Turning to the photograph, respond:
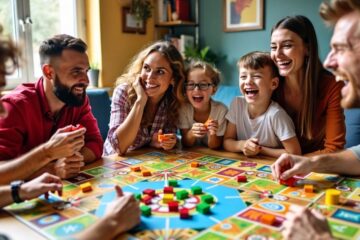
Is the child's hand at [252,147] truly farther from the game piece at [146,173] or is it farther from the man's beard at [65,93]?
the man's beard at [65,93]

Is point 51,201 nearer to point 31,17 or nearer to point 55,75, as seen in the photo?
point 55,75

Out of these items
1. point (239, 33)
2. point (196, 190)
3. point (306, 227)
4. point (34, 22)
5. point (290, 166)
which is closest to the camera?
point (306, 227)

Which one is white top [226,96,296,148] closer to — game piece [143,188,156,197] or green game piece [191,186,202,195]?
green game piece [191,186,202,195]

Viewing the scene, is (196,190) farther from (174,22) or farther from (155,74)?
(174,22)

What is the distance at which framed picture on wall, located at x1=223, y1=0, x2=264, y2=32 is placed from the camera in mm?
3951

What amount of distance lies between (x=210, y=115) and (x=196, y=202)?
3.28 ft

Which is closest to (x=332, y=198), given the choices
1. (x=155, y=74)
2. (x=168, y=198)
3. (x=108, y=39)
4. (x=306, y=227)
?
(x=306, y=227)

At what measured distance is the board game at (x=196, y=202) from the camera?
3.48 ft

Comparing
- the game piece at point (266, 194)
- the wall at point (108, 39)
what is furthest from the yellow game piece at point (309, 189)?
the wall at point (108, 39)

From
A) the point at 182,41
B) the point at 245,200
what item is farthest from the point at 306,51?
the point at 182,41

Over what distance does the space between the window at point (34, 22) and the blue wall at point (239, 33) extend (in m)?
1.52

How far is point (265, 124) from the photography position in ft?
6.51

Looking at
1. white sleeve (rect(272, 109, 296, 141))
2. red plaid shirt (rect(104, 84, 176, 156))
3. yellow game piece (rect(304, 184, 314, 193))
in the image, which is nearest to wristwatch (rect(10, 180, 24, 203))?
red plaid shirt (rect(104, 84, 176, 156))

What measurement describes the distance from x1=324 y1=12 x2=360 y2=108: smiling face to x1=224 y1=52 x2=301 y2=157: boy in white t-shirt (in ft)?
1.96
